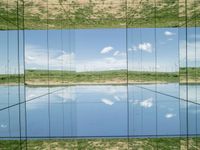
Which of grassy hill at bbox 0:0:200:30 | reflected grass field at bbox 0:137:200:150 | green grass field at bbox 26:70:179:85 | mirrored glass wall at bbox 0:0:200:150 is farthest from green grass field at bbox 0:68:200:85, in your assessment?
reflected grass field at bbox 0:137:200:150

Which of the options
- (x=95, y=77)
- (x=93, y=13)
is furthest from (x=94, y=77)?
(x=93, y=13)

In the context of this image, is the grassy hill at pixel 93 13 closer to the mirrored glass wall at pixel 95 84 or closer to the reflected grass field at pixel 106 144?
the mirrored glass wall at pixel 95 84

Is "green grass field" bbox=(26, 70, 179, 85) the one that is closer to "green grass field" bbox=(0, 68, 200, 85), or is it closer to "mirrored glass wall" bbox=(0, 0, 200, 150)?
"green grass field" bbox=(0, 68, 200, 85)

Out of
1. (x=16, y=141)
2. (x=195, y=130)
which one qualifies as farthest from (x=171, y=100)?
(x=16, y=141)

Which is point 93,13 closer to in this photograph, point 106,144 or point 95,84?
point 106,144

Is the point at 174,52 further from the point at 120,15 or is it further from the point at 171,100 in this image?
the point at 171,100

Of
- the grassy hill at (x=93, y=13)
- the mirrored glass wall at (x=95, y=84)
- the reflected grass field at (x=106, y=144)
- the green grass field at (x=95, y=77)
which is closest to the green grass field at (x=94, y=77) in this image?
the green grass field at (x=95, y=77)

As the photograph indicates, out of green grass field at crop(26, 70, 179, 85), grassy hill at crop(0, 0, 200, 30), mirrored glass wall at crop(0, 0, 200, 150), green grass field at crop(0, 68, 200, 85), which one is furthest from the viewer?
green grass field at crop(26, 70, 179, 85)
